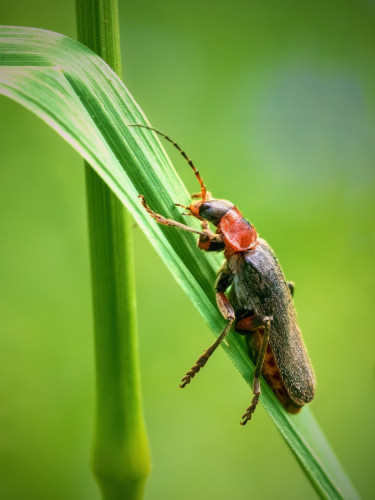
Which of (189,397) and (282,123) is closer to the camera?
(189,397)

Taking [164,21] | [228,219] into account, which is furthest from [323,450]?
[164,21]

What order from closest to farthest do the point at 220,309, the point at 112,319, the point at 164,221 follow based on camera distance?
the point at 112,319, the point at 164,221, the point at 220,309

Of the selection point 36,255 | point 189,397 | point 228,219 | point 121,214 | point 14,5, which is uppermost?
point 14,5

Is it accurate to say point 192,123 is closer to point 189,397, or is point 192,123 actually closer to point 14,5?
point 14,5

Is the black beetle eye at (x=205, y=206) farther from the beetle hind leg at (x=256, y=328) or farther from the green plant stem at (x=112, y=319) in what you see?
the green plant stem at (x=112, y=319)

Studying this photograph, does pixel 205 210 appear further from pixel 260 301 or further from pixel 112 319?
pixel 112 319

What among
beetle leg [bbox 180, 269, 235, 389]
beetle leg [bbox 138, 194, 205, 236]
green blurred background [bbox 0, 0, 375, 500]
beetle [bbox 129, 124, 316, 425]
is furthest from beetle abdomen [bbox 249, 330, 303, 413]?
green blurred background [bbox 0, 0, 375, 500]

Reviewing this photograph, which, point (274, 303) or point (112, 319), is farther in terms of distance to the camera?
point (274, 303)

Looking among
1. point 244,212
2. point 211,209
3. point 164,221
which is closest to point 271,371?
point 211,209
